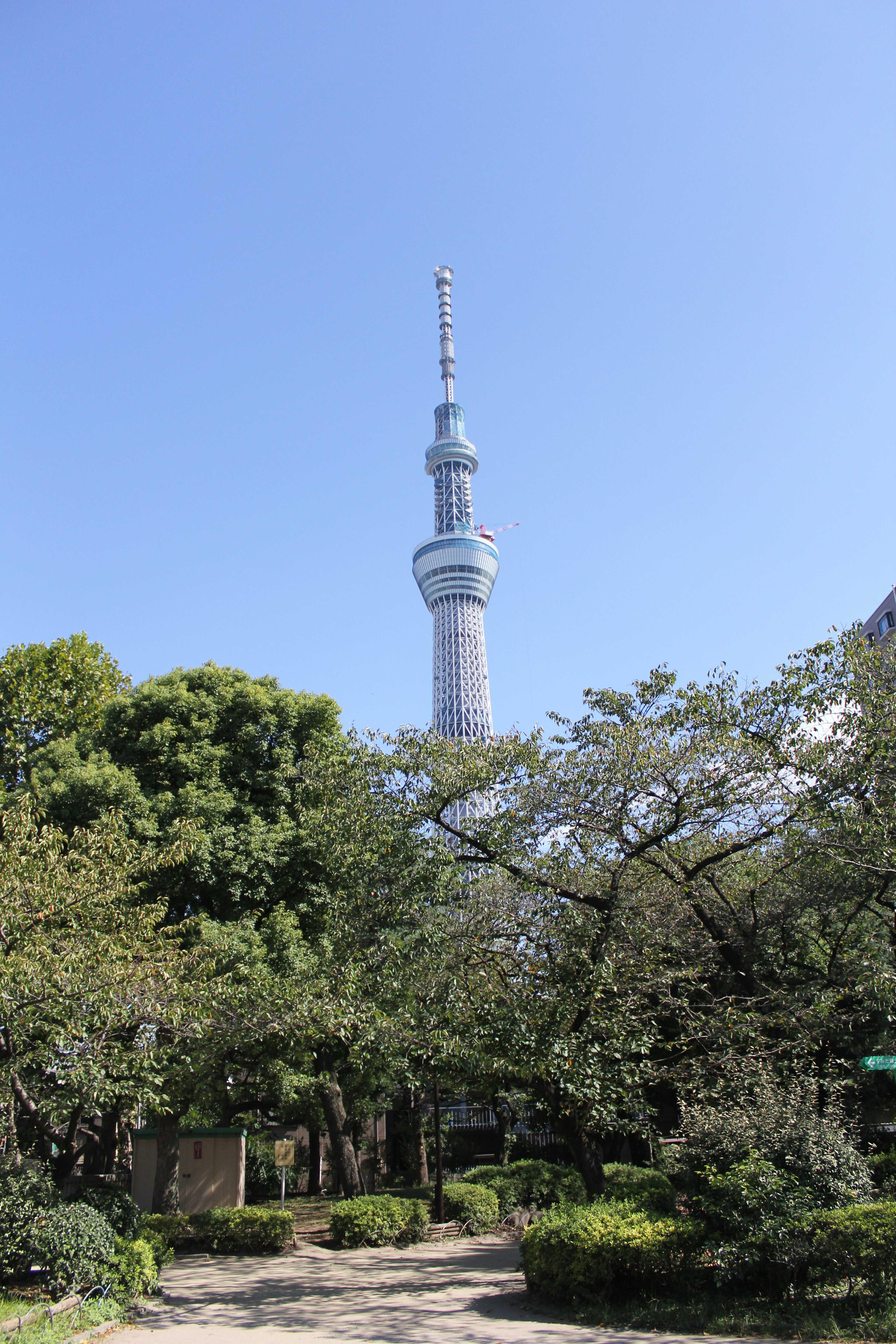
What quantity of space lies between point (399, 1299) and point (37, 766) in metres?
12.2

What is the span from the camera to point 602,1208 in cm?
963

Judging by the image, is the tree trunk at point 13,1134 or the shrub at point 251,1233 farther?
the shrub at point 251,1233

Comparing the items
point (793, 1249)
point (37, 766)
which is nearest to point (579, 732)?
point (793, 1249)

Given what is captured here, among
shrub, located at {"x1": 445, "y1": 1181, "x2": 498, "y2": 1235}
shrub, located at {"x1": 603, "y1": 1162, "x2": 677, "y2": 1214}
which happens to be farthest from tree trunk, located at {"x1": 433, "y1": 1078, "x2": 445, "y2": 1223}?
shrub, located at {"x1": 603, "y1": 1162, "x2": 677, "y2": 1214}

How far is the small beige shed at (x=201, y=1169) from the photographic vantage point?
18469 millimetres

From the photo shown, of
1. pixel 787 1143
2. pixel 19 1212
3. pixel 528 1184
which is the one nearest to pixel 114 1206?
pixel 19 1212

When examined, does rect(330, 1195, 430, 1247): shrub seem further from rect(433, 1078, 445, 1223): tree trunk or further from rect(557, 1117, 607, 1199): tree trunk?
rect(557, 1117, 607, 1199): tree trunk

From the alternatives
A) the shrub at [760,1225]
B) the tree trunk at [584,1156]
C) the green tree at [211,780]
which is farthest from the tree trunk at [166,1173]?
the shrub at [760,1225]

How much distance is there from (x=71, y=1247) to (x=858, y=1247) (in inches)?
310

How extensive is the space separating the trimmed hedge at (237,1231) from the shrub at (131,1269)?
5086 millimetres

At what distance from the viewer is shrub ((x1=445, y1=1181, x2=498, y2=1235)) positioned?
17.1 meters

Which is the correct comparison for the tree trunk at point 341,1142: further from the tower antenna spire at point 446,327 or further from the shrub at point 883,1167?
the tower antenna spire at point 446,327

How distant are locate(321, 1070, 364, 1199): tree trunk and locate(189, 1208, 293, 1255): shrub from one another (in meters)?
2.80

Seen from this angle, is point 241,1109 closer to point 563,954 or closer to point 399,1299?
point 399,1299
